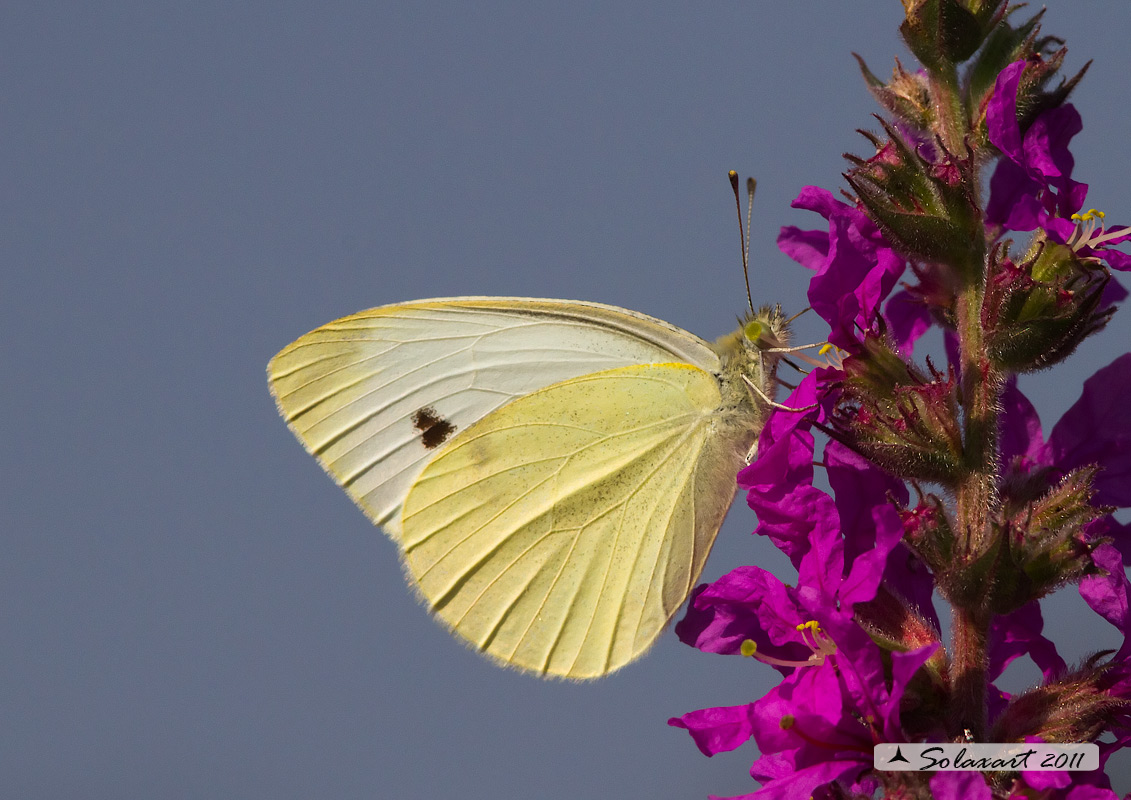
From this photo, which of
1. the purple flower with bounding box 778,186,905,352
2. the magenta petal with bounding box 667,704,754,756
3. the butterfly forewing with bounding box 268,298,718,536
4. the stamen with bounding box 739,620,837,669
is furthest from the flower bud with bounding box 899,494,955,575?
the butterfly forewing with bounding box 268,298,718,536

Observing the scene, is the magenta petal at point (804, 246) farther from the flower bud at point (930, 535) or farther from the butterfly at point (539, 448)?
the flower bud at point (930, 535)

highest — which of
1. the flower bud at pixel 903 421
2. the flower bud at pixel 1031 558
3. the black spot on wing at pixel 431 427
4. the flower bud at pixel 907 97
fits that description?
the black spot on wing at pixel 431 427

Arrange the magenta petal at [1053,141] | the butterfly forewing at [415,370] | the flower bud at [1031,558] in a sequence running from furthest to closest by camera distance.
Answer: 1. the butterfly forewing at [415,370]
2. the magenta petal at [1053,141]
3. the flower bud at [1031,558]

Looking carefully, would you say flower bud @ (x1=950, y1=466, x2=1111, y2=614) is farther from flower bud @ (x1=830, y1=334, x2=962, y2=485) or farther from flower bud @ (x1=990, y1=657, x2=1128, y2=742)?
flower bud @ (x1=990, y1=657, x2=1128, y2=742)

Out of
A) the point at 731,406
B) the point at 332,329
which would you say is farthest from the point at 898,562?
the point at 332,329

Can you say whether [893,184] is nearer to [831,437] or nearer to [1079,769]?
[831,437]

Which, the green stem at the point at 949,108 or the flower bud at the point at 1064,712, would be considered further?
the green stem at the point at 949,108

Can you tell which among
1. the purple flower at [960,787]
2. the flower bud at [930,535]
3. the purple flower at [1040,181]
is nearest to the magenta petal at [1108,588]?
the flower bud at [930,535]
